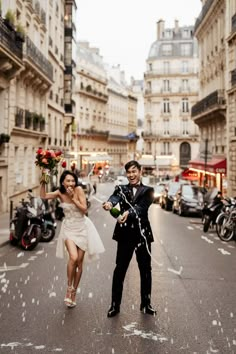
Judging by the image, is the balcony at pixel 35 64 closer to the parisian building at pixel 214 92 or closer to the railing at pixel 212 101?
the parisian building at pixel 214 92

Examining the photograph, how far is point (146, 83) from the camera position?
77.6 meters

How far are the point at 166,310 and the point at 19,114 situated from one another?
814 inches

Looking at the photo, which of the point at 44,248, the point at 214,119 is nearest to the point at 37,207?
the point at 44,248

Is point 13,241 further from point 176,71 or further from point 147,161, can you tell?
point 176,71

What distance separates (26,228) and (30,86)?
58.9ft

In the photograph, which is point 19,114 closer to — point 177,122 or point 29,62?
A: point 29,62

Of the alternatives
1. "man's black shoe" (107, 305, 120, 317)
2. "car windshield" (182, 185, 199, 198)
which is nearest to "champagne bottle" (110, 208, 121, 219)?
"man's black shoe" (107, 305, 120, 317)

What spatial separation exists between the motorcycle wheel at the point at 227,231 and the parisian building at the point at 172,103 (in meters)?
60.2

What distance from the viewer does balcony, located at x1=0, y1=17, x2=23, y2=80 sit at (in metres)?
20.4

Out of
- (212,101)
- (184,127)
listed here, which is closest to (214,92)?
(212,101)

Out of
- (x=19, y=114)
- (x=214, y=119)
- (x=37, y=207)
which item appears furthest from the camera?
(x=214, y=119)

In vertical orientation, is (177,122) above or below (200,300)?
above

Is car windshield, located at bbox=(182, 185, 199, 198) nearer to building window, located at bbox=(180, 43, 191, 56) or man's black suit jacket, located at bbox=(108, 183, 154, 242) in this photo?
man's black suit jacket, located at bbox=(108, 183, 154, 242)

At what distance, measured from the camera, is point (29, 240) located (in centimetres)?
1299
